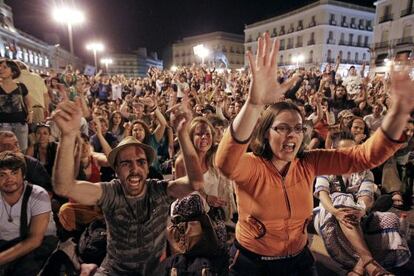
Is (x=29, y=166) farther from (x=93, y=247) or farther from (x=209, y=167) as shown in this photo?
(x=209, y=167)

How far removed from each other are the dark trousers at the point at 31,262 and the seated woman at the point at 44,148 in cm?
175

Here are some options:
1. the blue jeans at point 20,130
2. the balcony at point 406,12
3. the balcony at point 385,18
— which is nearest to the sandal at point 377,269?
the blue jeans at point 20,130

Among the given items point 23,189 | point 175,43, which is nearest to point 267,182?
point 23,189

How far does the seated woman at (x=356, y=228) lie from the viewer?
3.04 m

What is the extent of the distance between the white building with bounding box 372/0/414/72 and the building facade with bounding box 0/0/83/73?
37403mm

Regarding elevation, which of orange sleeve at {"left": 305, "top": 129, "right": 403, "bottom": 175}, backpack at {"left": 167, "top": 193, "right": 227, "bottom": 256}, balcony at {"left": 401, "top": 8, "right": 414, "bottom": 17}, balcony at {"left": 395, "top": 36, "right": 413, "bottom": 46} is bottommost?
backpack at {"left": 167, "top": 193, "right": 227, "bottom": 256}

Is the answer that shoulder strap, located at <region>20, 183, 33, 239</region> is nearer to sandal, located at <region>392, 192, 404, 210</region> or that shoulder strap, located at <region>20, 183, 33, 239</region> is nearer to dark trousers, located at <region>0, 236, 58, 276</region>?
dark trousers, located at <region>0, 236, 58, 276</region>

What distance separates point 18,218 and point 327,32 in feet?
170

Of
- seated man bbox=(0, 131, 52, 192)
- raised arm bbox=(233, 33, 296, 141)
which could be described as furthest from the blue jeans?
raised arm bbox=(233, 33, 296, 141)

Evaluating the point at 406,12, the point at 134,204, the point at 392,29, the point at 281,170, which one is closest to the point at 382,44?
the point at 392,29

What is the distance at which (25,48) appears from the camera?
2021 inches

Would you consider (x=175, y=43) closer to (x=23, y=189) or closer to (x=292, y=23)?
(x=292, y=23)

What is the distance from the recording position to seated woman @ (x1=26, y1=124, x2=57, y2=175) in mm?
4484

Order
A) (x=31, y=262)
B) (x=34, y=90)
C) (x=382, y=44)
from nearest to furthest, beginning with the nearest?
(x=31, y=262) < (x=34, y=90) < (x=382, y=44)
